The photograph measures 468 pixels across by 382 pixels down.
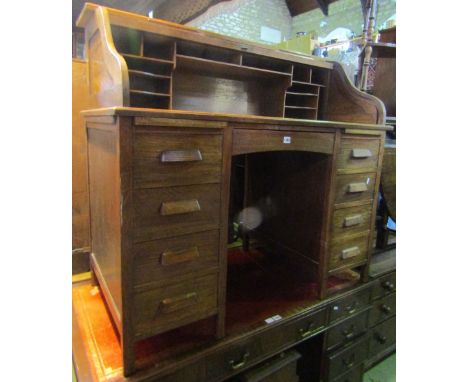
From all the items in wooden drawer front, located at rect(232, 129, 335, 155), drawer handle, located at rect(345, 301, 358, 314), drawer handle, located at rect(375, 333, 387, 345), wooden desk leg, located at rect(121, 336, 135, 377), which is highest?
wooden drawer front, located at rect(232, 129, 335, 155)

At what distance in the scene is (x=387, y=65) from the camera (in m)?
2.19

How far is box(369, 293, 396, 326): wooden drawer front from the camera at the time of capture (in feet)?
5.98

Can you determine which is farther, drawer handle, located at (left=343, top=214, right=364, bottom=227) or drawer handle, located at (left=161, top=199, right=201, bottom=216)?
drawer handle, located at (left=343, top=214, right=364, bottom=227)

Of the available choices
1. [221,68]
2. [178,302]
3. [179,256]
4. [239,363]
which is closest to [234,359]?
[239,363]

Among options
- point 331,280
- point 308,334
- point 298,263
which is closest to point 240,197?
point 298,263

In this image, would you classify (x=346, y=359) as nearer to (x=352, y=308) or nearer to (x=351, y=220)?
(x=352, y=308)

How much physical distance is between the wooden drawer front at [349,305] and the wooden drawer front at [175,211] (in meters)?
0.86

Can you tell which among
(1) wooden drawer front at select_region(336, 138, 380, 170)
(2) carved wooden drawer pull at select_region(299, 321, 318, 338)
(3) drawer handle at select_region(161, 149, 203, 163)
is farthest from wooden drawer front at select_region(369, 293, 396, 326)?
(3) drawer handle at select_region(161, 149, 203, 163)

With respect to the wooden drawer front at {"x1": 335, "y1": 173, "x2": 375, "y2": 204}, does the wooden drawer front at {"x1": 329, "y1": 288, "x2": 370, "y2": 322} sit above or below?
below

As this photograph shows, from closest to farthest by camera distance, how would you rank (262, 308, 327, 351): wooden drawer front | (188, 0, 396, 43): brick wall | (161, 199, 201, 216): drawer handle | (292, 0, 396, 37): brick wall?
(161, 199, 201, 216): drawer handle → (262, 308, 327, 351): wooden drawer front → (292, 0, 396, 37): brick wall → (188, 0, 396, 43): brick wall

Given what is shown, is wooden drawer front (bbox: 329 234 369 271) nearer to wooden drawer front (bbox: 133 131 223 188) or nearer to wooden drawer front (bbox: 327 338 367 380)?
wooden drawer front (bbox: 327 338 367 380)

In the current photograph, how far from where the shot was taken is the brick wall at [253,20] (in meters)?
5.37

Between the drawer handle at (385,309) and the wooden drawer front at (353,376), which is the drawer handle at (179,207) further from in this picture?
the drawer handle at (385,309)

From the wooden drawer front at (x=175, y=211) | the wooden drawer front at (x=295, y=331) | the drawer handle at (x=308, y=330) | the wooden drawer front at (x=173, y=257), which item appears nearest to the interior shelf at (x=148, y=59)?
the wooden drawer front at (x=175, y=211)
